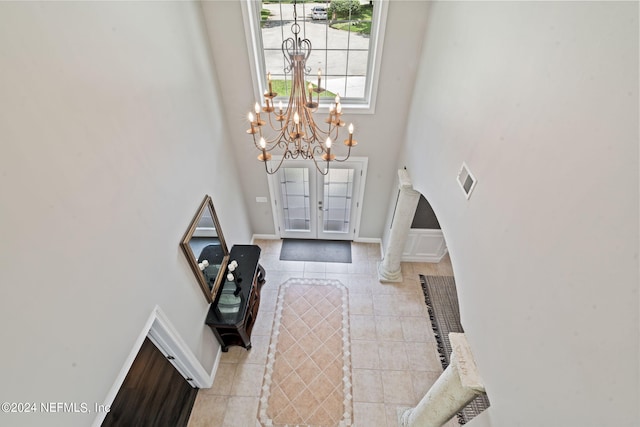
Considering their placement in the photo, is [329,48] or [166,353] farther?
[329,48]

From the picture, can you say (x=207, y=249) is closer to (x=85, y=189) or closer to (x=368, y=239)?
(x=85, y=189)

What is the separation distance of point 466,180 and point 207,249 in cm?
294

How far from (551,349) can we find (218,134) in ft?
12.8

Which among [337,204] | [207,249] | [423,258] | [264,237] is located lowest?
[264,237]

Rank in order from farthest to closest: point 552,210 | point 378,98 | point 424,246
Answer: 1. point 424,246
2. point 378,98
3. point 552,210

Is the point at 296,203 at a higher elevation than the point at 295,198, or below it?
below


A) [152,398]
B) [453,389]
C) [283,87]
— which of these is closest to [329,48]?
[283,87]

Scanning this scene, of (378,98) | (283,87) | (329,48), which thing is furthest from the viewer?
(283,87)

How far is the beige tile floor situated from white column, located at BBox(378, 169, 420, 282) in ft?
0.62

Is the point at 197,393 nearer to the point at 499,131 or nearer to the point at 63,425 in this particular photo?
the point at 63,425

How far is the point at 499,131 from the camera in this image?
71.7 inches

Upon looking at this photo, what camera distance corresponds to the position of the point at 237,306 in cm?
375

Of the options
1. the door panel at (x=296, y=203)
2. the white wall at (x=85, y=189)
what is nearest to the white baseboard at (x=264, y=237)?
the door panel at (x=296, y=203)

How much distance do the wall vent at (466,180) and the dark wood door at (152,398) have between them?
385 cm
